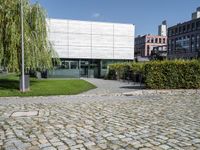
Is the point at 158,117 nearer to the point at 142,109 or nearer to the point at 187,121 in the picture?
the point at 187,121

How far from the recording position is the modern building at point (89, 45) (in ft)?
136

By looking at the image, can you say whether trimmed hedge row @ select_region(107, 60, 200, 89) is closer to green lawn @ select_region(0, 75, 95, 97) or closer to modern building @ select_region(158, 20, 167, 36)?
green lawn @ select_region(0, 75, 95, 97)

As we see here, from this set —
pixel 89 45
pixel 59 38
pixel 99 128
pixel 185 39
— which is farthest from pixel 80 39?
pixel 185 39

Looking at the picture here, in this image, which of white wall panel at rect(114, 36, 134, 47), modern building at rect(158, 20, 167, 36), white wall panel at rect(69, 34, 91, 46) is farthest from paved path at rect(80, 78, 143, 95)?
modern building at rect(158, 20, 167, 36)

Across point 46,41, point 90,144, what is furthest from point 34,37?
point 90,144

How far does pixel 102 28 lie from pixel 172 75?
24.7 meters

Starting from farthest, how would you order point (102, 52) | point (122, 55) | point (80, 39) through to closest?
1. point (122, 55)
2. point (102, 52)
3. point (80, 39)

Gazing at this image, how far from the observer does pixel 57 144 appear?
654 centimetres

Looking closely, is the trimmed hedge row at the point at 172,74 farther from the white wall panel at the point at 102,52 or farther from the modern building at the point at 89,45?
the white wall panel at the point at 102,52

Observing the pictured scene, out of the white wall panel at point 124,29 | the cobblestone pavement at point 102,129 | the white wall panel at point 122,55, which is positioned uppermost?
the white wall panel at point 124,29

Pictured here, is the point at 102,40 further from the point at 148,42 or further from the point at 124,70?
the point at 148,42

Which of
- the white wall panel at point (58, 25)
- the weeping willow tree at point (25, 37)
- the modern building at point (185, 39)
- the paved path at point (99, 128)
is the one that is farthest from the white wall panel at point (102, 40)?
the modern building at point (185, 39)

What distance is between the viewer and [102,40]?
1732 inches

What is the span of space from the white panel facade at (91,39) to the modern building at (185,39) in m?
71.2
